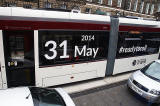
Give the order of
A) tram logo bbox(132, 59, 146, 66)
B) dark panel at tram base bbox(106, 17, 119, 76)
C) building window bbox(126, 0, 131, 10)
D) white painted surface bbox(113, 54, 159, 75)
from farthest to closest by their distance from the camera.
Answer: building window bbox(126, 0, 131, 10) < tram logo bbox(132, 59, 146, 66) < white painted surface bbox(113, 54, 159, 75) < dark panel at tram base bbox(106, 17, 119, 76)

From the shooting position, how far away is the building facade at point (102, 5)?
19.8 metres

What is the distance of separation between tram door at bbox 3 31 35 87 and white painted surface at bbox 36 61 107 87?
1.39ft

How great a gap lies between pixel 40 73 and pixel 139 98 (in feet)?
13.1

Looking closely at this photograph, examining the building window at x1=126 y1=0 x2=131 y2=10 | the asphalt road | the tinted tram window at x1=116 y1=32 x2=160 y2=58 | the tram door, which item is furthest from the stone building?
the tram door

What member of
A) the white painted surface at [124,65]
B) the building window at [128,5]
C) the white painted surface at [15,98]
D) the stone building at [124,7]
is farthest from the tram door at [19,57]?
the building window at [128,5]

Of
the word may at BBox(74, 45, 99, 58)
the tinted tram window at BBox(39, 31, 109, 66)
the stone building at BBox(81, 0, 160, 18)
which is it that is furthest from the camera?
the stone building at BBox(81, 0, 160, 18)

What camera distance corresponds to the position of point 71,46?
18.7 feet

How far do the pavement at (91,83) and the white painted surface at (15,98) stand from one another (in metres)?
3.04

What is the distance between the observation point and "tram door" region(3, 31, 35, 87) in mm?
4629

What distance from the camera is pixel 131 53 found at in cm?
772

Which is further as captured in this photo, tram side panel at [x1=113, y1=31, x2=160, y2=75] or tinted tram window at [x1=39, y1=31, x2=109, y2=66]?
tram side panel at [x1=113, y1=31, x2=160, y2=75]

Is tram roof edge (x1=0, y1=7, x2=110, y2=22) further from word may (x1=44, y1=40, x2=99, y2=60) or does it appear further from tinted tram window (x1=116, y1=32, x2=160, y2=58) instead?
tinted tram window (x1=116, y1=32, x2=160, y2=58)

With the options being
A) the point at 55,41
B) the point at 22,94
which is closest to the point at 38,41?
the point at 55,41

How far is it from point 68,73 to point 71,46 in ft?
3.76
